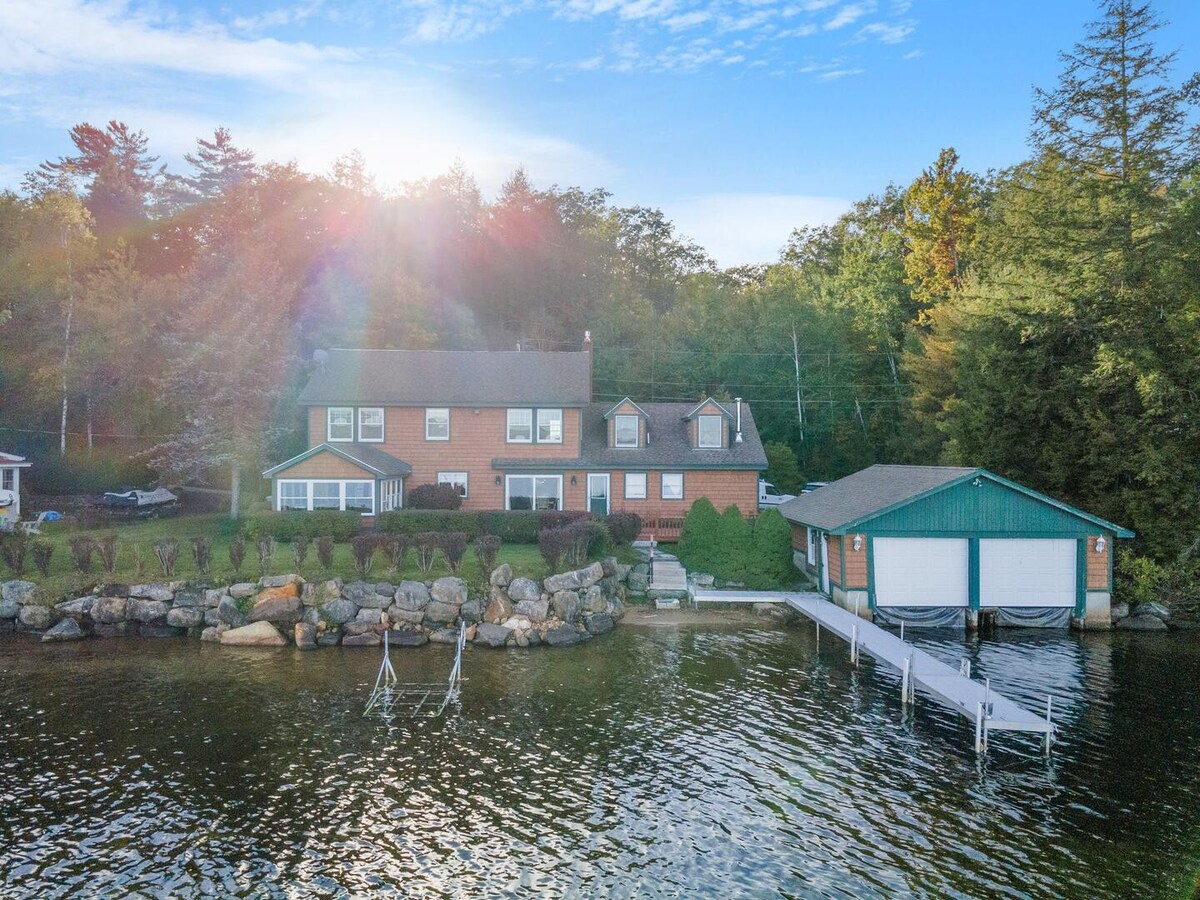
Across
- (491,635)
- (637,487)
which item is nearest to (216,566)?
(491,635)

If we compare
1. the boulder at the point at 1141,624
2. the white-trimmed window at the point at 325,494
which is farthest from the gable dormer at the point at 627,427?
the boulder at the point at 1141,624

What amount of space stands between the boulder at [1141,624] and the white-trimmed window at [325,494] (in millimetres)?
24898

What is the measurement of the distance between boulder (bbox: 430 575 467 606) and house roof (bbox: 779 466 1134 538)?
35.8 feet

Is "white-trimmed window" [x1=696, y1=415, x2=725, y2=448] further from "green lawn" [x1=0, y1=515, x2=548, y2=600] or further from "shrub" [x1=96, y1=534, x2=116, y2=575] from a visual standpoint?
"shrub" [x1=96, y1=534, x2=116, y2=575]

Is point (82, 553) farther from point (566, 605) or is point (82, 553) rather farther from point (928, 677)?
point (928, 677)

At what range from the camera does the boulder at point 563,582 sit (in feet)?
79.6

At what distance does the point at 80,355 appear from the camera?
42.8 m

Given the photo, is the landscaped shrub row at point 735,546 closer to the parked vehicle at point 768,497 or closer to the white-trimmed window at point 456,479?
the parked vehicle at point 768,497

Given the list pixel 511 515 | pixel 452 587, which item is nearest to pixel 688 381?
pixel 511 515

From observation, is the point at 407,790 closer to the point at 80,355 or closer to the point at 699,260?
the point at 80,355

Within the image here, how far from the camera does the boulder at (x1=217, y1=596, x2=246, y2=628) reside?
23.3 meters

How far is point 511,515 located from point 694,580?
7.12 metres

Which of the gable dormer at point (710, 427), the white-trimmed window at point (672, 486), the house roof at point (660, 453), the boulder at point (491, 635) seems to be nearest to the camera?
the boulder at point (491, 635)

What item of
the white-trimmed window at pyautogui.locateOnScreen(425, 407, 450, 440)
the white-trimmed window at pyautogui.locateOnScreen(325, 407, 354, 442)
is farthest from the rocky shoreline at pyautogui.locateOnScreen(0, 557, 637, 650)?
the white-trimmed window at pyautogui.locateOnScreen(425, 407, 450, 440)
